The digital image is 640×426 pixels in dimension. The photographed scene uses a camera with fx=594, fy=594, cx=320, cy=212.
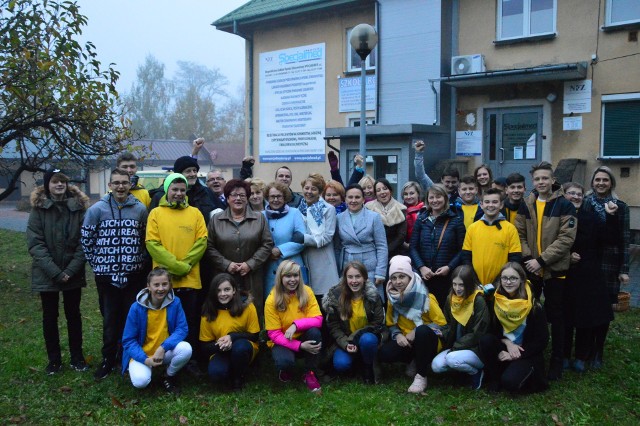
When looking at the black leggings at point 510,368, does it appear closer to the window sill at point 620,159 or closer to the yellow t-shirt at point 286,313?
the yellow t-shirt at point 286,313

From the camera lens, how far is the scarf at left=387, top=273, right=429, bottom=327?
541 centimetres

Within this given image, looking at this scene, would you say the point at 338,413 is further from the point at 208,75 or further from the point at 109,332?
the point at 208,75

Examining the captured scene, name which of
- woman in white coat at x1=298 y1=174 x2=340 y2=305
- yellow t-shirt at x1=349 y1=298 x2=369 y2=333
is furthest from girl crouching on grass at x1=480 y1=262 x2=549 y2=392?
woman in white coat at x1=298 y1=174 x2=340 y2=305

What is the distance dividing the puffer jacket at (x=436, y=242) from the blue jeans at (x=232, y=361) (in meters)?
1.86

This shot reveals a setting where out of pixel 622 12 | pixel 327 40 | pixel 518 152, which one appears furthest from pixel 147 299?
pixel 327 40

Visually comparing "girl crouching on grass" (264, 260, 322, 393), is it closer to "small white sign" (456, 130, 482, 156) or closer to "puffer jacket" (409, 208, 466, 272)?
"puffer jacket" (409, 208, 466, 272)

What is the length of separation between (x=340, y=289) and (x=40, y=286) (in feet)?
9.25

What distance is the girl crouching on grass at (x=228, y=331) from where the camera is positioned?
17.4 ft

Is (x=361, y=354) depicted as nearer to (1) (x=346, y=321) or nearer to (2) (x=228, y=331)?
(1) (x=346, y=321)

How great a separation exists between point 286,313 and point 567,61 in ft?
36.1

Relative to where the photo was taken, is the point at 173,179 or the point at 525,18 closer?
the point at 173,179

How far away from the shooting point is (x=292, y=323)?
5.48 meters

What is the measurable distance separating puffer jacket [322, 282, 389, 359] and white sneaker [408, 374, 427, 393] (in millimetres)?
479

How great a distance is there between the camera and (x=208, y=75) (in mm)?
75250
